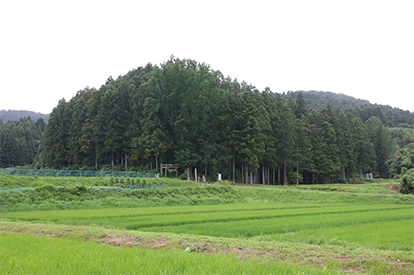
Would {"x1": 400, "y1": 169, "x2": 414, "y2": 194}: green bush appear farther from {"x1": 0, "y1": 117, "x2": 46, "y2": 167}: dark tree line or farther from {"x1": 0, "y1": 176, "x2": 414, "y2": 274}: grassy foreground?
{"x1": 0, "y1": 117, "x2": 46, "y2": 167}: dark tree line

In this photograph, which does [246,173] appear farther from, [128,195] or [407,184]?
[128,195]

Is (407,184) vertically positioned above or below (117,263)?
below

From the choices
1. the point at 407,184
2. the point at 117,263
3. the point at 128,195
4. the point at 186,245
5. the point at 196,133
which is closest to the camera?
the point at 117,263

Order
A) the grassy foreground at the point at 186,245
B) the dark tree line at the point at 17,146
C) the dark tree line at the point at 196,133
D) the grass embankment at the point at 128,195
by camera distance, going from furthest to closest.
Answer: the dark tree line at the point at 17,146 < the dark tree line at the point at 196,133 < the grass embankment at the point at 128,195 < the grassy foreground at the point at 186,245

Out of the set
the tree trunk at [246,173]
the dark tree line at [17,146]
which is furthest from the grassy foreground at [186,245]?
the dark tree line at [17,146]

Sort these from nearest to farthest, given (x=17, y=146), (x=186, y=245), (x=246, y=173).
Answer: (x=186, y=245), (x=246, y=173), (x=17, y=146)

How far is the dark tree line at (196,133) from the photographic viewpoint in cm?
4806

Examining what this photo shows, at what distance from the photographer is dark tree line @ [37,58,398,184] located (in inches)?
1892

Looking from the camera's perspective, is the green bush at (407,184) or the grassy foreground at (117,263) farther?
the green bush at (407,184)

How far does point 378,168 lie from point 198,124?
44.8 m

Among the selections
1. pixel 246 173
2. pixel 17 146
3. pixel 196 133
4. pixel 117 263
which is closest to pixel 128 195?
pixel 117 263

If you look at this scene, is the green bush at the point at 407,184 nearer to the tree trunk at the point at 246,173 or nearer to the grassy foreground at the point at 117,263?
the tree trunk at the point at 246,173

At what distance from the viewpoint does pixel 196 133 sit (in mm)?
49906

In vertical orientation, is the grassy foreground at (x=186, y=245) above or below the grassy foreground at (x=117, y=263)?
below
